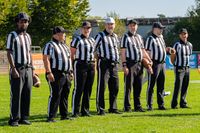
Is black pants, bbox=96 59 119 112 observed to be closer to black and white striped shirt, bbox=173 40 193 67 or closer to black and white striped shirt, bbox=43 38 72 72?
black and white striped shirt, bbox=43 38 72 72

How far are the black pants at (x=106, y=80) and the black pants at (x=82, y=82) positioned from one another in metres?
0.34

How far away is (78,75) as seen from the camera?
456 inches

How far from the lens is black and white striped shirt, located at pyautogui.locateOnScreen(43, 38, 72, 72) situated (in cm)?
1072

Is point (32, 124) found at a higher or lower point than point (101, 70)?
lower

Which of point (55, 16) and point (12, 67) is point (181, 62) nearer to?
point (12, 67)

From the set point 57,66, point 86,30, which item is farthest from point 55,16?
point 57,66

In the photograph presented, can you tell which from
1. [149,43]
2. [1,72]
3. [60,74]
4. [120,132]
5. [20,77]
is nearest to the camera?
[120,132]

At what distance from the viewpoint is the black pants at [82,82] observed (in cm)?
1159

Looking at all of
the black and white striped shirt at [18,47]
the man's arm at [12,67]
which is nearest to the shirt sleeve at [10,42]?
the black and white striped shirt at [18,47]

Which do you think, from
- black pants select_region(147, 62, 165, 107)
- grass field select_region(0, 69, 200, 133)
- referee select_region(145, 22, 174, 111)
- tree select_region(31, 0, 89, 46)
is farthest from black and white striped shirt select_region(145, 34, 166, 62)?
tree select_region(31, 0, 89, 46)

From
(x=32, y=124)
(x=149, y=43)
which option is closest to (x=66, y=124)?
(x=32, y=124)

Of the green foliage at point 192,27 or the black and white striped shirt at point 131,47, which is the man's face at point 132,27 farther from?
the green foliage at point 192,27

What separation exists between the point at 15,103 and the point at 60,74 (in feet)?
3.88

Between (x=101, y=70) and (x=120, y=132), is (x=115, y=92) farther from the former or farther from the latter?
(x=120, y=132)
